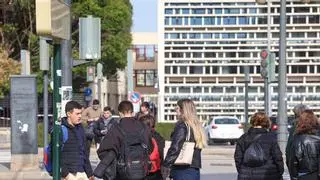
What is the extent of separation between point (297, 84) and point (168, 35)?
305 inches

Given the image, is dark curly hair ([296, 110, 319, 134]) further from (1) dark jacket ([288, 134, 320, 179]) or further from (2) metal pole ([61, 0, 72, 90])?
(2) metal pole ([61, 0, 72, 90])

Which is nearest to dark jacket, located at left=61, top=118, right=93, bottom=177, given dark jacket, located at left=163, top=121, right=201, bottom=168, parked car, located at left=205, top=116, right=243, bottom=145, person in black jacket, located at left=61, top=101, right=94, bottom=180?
person in black jacket, located at left=61, top=101, right=94, bottom=180

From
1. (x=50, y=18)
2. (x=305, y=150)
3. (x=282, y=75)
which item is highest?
(x=50, y=18)

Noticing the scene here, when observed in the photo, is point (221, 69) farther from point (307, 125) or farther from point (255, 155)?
point (307, 125)

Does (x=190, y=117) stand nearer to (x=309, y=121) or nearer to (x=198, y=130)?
(x=198, y=130)

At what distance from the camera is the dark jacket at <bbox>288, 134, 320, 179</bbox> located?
10016 mm

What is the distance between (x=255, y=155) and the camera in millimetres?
10617

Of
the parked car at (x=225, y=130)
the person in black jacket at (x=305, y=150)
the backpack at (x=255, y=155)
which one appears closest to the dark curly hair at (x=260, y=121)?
the backpack at (x=255, y=155)

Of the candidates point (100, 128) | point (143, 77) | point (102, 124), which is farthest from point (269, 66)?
point (143, 77)

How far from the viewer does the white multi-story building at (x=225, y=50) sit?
4388 centimetres

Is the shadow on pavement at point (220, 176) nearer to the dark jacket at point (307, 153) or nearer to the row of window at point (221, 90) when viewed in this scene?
the dark jacket at point (307, 153)

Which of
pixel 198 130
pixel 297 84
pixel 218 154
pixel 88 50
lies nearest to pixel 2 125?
pixel 297 84

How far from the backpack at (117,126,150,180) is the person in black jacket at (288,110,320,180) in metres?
1.94

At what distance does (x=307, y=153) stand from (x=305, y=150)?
5cm
